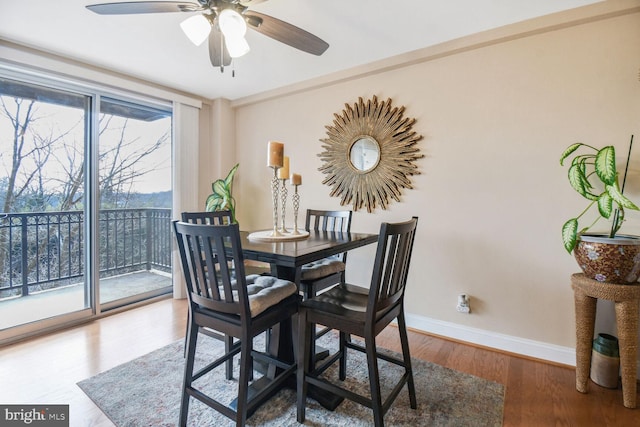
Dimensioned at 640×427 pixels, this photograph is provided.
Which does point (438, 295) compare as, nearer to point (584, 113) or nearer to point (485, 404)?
point (485, 404)

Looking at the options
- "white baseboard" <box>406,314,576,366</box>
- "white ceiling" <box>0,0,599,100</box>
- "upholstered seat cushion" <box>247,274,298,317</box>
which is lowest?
"white baseboard" <box>406,314,576,366</box>

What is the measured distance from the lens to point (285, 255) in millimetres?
1398

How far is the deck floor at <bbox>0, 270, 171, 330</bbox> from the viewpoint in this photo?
2654 millimetres

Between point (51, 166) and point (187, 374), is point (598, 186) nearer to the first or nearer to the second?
point (187, 374)

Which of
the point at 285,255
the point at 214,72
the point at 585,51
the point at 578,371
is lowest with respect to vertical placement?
the point at 578,371

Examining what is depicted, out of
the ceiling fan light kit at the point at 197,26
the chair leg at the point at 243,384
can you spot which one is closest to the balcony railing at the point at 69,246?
the ceiling fan light kit at the point at 197,26

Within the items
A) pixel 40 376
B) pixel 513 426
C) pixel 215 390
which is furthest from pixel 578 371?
pixel 40 376

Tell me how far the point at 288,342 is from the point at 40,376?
161cm

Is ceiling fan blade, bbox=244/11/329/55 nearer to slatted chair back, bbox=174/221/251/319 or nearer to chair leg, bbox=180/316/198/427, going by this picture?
slatted chair back, bbox=174/221/251/319

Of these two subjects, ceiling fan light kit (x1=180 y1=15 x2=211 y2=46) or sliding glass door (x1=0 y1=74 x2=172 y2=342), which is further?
sliding glass door (x1=0 y1=74 x2=172 y2=342)

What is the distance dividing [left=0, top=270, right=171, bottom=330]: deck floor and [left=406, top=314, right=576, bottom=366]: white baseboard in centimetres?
286

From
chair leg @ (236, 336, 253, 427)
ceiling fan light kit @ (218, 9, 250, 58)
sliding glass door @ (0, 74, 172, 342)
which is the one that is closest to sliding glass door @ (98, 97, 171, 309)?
sliding glass door @ (0, 74, 172, 342)
